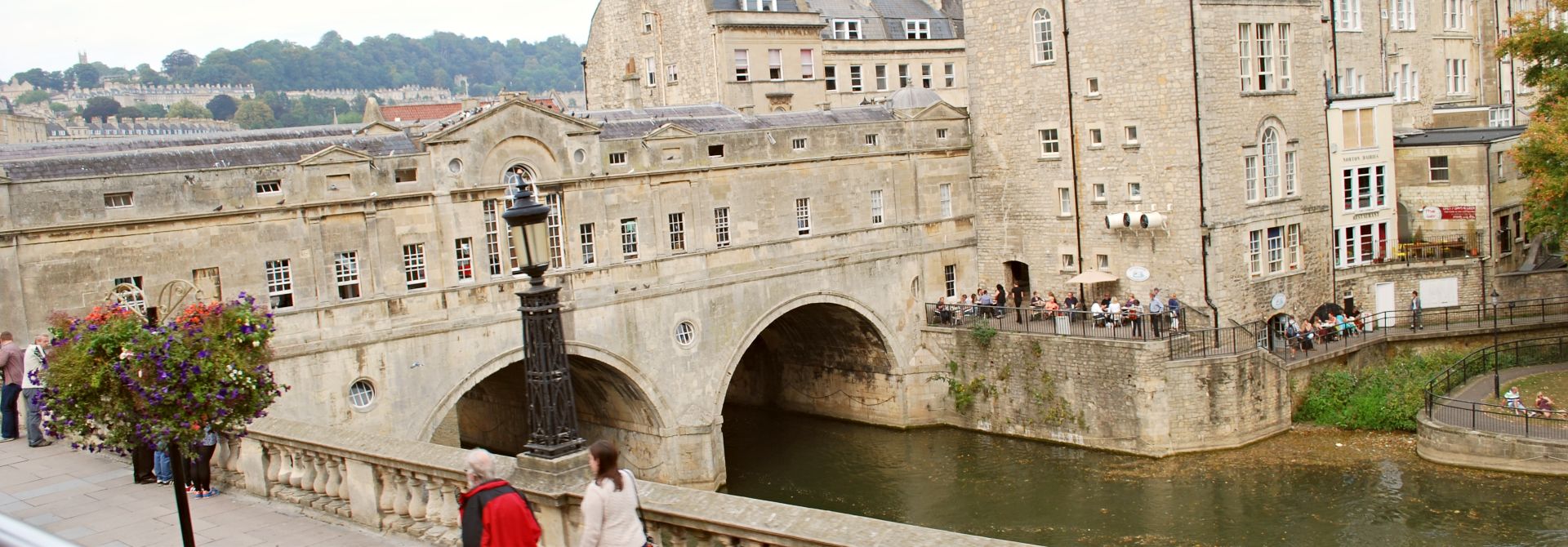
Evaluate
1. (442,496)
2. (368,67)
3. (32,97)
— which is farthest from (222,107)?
(442,496)

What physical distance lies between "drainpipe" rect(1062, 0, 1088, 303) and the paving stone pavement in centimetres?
2739

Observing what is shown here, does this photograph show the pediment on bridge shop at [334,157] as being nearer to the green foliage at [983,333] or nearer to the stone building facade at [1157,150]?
the green foliage at [983,333]

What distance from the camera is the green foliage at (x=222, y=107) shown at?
358 feet

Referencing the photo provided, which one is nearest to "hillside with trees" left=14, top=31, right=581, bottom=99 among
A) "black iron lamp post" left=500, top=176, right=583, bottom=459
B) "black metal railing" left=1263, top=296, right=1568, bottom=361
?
"black metal railing" left=1263, top=296, right=1568, bottom=361

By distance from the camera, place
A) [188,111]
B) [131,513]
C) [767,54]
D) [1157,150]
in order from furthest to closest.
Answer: [188,111] < [767,54] < [1157,150] < [131,513]

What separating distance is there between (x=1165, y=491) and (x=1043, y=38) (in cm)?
1318

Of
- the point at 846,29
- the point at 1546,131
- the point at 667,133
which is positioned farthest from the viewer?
the point at 846,29

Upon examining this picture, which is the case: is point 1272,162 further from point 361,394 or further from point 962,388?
point 361,394

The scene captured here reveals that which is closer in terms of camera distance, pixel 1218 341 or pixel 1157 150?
pixel 1218 341

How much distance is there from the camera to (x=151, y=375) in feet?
36.0

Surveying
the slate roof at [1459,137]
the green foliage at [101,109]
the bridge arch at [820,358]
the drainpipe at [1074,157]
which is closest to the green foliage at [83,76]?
the green foliage at [101,109]

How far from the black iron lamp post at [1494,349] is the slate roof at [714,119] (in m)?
16.6

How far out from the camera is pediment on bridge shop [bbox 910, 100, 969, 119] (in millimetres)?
39000

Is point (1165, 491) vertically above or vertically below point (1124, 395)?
below
